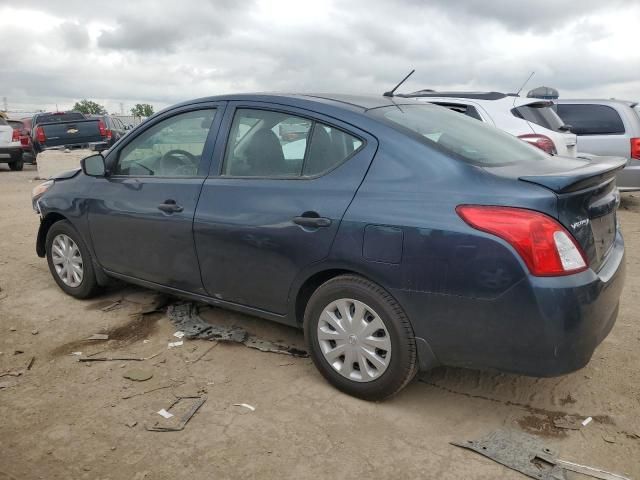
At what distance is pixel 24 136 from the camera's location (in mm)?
18188

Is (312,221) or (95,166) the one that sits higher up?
(95,166)

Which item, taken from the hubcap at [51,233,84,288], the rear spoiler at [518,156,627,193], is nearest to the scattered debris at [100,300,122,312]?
the hubcap at [51,233,84,288]

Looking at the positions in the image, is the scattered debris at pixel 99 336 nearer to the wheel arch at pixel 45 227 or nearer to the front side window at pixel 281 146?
the wheel arch at pixel 45 227

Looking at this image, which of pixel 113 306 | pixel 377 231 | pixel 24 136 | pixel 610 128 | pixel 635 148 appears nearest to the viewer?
pixel 377 231

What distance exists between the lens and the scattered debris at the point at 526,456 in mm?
2504

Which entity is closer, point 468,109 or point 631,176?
point 468,109

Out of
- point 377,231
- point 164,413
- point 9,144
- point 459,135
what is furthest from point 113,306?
point 9,144

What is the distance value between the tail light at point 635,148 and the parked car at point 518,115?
2.15 m

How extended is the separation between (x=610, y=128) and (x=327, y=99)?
720 cm

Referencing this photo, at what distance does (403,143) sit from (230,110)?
1.26 metres

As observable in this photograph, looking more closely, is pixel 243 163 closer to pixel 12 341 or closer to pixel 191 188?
pixel 191 188

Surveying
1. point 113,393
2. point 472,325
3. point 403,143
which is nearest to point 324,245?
point 403,143

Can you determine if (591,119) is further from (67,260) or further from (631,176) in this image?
(67,260)

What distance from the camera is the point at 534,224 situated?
2484 mm
